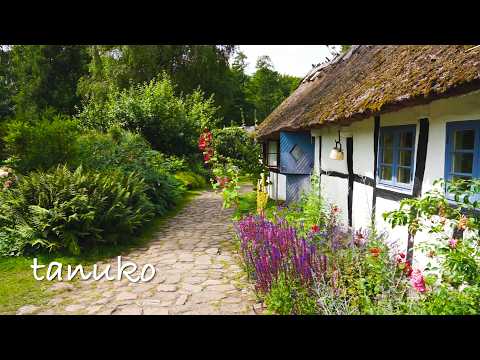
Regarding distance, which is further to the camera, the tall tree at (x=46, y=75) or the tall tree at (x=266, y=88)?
the tall tree at (x=266, y=88)

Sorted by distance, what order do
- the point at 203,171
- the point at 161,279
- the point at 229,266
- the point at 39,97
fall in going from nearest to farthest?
the point at 161,279 < the point at 229,266 < the point at 203,171 < the point at 39,97

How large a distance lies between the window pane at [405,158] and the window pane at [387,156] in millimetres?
263

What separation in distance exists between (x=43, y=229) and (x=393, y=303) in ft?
16.4

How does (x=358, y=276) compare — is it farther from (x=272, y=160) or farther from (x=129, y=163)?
(x=272, y=160)

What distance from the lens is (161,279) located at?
4.55 m

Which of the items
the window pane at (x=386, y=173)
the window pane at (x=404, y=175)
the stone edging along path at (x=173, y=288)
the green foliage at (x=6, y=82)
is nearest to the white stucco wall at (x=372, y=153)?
the window pane at (x=386, y=173)

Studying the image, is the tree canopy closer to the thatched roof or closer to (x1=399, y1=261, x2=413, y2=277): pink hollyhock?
the thatched roof

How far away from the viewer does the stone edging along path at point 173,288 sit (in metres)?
3.71

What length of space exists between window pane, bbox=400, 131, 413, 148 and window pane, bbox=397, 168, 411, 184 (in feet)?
1.07

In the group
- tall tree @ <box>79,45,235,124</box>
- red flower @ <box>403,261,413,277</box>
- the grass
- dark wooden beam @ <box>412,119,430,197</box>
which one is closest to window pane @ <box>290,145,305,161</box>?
the grass

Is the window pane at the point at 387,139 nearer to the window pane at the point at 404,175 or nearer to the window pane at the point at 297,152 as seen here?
the window pane at the point at 404,175

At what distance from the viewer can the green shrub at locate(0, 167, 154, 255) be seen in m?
5.39
